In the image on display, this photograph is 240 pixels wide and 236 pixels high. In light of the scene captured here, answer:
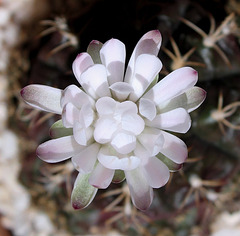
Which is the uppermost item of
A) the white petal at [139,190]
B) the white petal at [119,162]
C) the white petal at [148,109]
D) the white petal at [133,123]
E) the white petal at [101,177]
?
the white petal at [148,109]

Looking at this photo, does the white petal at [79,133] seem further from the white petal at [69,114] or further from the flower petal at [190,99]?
the flower petal at [190,99]

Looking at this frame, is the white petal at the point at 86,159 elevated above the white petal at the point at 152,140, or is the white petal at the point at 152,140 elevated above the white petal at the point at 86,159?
the white petal at the point at 152,140

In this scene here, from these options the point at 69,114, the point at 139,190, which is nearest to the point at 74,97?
the point at 69,114

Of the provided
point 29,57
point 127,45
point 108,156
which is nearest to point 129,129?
point 108,156

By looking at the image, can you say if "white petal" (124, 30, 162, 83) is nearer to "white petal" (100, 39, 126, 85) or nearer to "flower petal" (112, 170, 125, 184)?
"white petal" (100, 39, 126, 85)

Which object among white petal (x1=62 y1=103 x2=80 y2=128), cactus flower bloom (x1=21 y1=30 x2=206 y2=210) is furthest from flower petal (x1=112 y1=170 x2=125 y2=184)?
white petal (x1=62 y1=103 x2=80 y2=128)

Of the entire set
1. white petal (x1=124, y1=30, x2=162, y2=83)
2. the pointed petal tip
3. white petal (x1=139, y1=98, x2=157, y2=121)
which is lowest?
white petal (x1=139, y1=98, x2=157, y2=121)

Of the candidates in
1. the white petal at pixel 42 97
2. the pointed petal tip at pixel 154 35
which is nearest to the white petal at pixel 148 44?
the pointed petal tip at pixel 154 35
